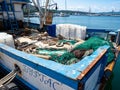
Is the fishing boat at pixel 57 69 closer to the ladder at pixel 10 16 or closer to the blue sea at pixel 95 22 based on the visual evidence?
the ladder at pixel 10 16

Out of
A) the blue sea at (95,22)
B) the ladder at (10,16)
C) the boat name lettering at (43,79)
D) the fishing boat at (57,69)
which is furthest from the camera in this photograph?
the blue sea at (95,22)

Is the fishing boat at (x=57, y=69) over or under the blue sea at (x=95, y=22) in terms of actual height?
over

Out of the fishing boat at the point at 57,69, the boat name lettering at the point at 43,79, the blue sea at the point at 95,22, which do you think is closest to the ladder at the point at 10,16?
the fishing boat at the point at 57,69

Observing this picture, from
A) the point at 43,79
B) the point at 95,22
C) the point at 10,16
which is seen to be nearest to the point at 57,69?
the point at 43,79

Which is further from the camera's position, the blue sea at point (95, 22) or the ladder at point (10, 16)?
the blue sea at point (95, 22)

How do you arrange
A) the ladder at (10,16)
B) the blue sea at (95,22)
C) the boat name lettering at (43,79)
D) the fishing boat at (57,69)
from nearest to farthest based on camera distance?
1. the fishing boat at (57,69)
2. the boat name lettering at (43,79)
3. the ladder at (10,16)
4. the blue sea at (95,22)

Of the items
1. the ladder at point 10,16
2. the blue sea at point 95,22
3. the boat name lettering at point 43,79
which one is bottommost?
the blue sea at point 95,22

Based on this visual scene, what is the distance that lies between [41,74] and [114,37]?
4960 mm

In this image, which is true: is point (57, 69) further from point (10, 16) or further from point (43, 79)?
point (10, 16)

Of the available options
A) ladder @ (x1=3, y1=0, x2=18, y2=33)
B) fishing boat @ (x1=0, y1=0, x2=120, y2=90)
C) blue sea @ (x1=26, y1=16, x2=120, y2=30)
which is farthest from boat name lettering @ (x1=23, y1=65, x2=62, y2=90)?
blue sea @ (x1=26, y1=16, x2=120, y2=30)

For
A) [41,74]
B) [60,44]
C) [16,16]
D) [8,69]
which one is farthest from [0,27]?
[41,74]

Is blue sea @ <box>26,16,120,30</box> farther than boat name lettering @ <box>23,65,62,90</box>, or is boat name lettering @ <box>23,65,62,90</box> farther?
blue sea @ <box>26,16,120,30</box>

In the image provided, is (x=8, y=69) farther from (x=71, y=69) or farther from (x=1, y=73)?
(x=71, y=69)

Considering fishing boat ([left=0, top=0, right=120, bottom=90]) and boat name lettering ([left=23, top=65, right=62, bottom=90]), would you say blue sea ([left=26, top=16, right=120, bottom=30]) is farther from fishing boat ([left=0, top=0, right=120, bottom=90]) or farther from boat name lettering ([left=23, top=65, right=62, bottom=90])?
boat name lettering ([left=23, top=65, right=62, bottom=90])
